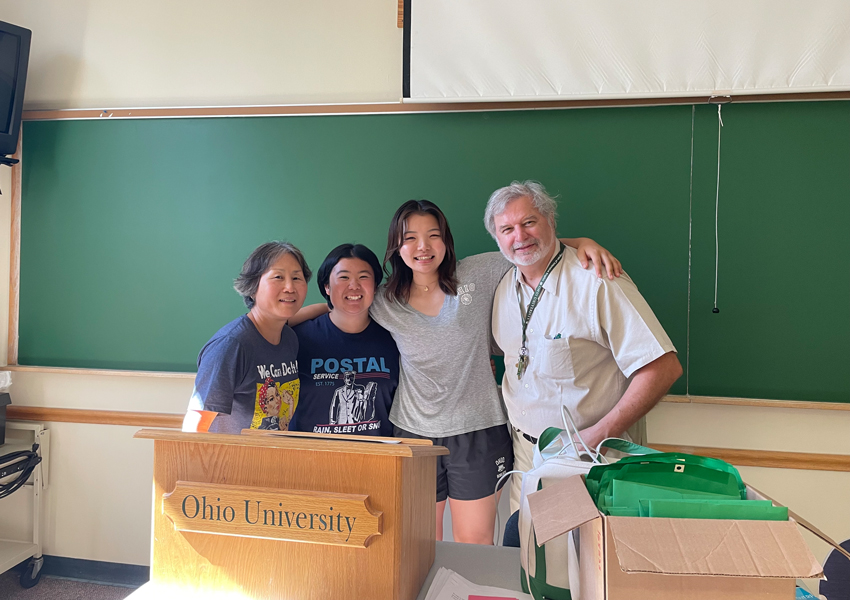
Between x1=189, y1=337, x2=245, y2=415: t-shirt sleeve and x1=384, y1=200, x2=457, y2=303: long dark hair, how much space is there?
636mm

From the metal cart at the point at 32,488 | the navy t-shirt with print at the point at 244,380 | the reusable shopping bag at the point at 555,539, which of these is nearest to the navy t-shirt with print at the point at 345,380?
the navy t-shirt with print at the point at 244,380

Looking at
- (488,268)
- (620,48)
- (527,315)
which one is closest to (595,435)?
(527,315)

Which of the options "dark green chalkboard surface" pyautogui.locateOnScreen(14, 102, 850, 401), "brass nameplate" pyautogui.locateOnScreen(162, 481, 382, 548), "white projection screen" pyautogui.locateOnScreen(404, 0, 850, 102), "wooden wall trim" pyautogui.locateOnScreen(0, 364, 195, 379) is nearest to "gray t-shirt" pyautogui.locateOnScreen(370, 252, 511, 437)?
"dark green chalkboard surface" pyautogui.locateOnScreen(14, 102, 850, 401)

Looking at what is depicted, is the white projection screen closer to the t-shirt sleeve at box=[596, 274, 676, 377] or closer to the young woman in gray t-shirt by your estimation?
the young woman in gray t-shirt

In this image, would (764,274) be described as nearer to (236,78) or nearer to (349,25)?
(349,25)

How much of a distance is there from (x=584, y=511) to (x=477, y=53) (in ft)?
6.85

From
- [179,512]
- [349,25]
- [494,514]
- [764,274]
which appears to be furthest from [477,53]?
[179,512]

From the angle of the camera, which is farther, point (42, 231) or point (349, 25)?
point (42, 231)

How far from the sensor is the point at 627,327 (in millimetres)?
1726

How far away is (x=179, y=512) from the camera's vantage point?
0.92 metres

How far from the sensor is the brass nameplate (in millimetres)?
864

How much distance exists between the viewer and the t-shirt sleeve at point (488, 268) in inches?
80.7

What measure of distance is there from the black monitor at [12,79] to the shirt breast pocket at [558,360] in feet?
9.07

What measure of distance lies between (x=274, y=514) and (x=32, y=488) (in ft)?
8.78
